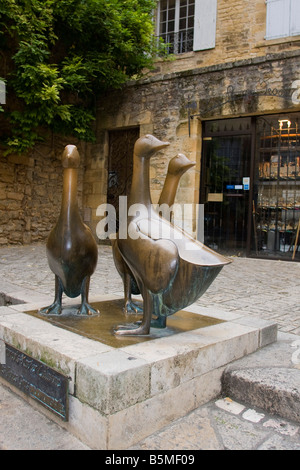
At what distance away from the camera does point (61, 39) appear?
938 centimetres

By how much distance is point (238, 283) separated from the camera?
5664 mm

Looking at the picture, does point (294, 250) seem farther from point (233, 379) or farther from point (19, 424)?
point (19, 424)

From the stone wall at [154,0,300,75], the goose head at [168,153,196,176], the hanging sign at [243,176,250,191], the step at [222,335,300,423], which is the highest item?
the stone wall at [154,0,300,75]

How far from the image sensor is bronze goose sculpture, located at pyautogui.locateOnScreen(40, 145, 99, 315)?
2.46 meters

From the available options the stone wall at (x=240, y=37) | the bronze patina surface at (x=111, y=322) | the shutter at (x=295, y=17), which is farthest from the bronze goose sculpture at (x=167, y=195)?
the shutter at (x=295, y=17)

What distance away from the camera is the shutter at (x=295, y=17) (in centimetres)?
979

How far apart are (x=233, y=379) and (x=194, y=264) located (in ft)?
2.31

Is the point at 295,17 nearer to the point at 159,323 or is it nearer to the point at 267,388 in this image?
the point at 159,323

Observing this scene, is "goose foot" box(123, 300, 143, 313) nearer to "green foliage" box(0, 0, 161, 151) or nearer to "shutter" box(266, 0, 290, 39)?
"green foliage" box(0, 0, 161, 151)

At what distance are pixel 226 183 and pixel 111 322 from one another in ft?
22.6

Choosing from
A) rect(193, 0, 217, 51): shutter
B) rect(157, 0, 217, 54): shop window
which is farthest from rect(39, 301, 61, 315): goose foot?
rect(193, 0, 217, 51): shutter

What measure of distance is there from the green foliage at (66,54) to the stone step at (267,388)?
699 centimetres

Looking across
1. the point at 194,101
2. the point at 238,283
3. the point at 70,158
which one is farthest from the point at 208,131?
the point at 70,158

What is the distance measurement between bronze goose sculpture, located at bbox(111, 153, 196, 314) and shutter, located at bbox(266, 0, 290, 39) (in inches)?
373
